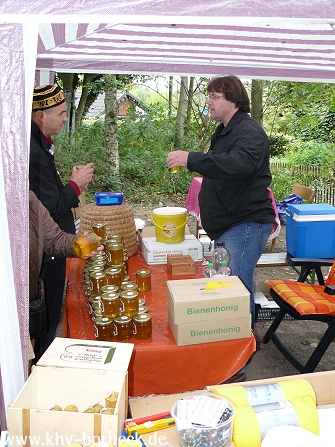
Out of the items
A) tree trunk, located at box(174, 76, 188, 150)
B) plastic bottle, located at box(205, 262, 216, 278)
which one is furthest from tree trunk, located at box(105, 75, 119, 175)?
plastic bottle, located at box(205, 262, 216, 278)

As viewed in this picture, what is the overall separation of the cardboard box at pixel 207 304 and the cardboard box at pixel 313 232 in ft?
6.93

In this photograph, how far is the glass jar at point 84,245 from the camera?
7.57 feet

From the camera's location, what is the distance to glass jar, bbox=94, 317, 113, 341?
190 centimetres

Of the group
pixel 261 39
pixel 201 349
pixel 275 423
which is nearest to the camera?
pixel 275 423

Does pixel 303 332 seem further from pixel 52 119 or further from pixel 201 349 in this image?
pixel 52 119

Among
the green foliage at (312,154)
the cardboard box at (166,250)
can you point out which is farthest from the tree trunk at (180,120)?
the cardboard box at (166,250)

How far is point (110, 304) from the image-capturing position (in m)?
1.97

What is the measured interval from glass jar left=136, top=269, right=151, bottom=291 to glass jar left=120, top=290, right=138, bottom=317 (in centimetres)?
42

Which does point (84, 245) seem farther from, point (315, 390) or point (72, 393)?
point (315, 390)

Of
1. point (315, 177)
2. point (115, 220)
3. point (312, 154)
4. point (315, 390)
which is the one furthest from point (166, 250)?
point (312, 154)

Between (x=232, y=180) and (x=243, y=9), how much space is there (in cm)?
129

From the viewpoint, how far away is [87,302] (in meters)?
2.35

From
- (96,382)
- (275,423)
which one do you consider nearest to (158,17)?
(96,382)

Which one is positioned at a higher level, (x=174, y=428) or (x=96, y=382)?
(x=96, y=382)
